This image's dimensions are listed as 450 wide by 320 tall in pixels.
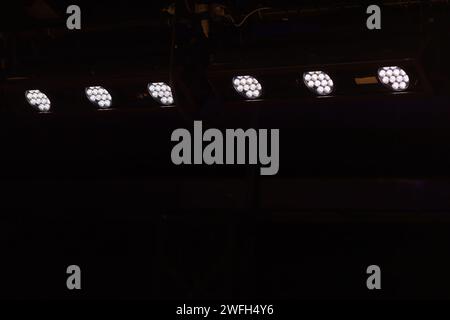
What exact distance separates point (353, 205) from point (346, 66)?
1396mm

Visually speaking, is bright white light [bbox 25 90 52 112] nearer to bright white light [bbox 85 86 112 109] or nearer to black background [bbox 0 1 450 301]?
black background [bbox 0 1 450 301]

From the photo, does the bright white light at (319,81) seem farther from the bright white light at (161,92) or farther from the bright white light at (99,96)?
the bright white light at (99,96)

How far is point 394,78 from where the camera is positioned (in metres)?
2.71

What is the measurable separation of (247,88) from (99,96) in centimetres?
71

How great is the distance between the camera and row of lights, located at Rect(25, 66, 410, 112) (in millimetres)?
2707

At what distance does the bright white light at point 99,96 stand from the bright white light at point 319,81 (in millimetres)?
936

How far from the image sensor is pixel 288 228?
12.8 ft

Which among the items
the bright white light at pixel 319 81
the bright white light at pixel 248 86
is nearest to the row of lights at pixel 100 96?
the bright white light at pixel 248 86

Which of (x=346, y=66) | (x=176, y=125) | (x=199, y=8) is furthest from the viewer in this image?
(x=176, y=125)

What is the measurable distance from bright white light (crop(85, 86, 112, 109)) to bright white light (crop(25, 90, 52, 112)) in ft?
0.76

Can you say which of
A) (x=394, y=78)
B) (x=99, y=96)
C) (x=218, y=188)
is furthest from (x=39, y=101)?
(x=394, y=78)

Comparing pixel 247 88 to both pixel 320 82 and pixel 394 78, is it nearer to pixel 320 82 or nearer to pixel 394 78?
pixel 320 82
